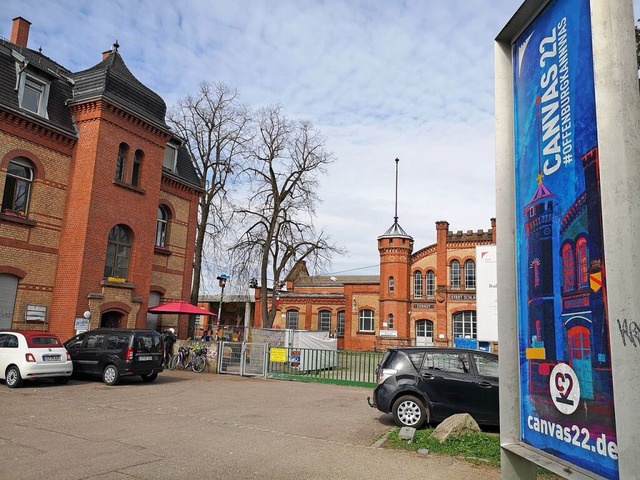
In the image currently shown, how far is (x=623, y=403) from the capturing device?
280cm

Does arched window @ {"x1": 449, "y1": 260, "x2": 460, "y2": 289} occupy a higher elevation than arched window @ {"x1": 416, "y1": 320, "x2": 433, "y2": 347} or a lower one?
higher

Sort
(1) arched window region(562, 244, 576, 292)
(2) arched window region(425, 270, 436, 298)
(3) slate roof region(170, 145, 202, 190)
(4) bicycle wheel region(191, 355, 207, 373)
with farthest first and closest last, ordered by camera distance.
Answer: (2) arched window region(425, 270, 436, 298)
(3) slate roof region(170, 145, 202, 190)
(4) bicycle wheel region(191, 355, 207, 373)
(1) arched window region(562, 244, 576, 292)

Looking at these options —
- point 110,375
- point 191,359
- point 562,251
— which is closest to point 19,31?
point 191,359

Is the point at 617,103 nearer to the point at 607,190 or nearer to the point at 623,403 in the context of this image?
the point at 607,190

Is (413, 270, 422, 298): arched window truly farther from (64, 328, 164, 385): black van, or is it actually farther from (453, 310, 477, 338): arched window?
(64, 328, 164, 385): black van

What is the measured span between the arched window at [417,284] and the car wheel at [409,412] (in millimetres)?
34812

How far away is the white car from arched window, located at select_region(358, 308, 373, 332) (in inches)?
1289

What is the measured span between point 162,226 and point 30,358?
12.9 metres

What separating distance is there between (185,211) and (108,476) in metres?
22.0

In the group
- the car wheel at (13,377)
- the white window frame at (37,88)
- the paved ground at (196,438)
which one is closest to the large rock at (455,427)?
the paved ground at (196,438)

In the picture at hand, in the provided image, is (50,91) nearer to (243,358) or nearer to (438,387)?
(243,358)

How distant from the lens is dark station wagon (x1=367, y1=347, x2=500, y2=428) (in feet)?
31.2

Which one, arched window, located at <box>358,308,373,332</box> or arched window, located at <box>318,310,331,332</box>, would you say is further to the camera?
arched window, located at <box>318,310,331,332</box>

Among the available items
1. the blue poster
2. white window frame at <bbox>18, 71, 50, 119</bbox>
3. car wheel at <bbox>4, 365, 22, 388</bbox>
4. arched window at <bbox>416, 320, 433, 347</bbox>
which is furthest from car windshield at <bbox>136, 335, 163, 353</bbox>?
arched window at <bbox>416, 320, 433, 347</bbox>
